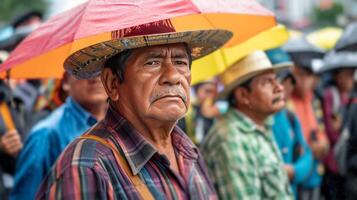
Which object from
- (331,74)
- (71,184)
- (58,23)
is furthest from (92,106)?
(331,74)

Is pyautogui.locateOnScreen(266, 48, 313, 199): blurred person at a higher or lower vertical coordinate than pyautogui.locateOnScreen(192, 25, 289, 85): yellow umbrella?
lower

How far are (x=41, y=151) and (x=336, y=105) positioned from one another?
12.8ft

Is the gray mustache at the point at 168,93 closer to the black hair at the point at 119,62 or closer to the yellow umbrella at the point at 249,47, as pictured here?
the black hair at the point at 119,62

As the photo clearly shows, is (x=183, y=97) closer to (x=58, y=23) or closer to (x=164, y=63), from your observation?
(x=164, y=63)

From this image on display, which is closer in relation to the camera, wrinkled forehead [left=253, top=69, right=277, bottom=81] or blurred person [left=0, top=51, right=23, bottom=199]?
wrinkled forehead [left=253, top=69, right=277, bottom=81]

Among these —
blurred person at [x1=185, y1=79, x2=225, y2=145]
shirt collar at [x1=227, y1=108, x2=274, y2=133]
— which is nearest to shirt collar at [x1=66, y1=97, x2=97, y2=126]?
shirt collar at [x1=227, y1=108, x2=274, y2=133]

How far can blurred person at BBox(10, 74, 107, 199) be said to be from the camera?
12.1ft

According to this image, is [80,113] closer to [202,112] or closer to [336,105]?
[336,105]

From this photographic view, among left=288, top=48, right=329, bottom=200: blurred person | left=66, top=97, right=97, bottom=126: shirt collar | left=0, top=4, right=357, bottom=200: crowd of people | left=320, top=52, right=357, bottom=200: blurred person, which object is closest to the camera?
left=0, top=4, right=357, bottom=200: crowd of people

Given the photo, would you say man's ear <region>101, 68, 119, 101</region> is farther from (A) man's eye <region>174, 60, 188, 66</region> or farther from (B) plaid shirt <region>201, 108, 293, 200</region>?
(B) plaid shirt <region>201, 108, 293, 200</region>

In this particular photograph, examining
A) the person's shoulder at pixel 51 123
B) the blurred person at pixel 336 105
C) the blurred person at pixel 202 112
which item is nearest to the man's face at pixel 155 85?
the person's shoulder at pixel 51 123

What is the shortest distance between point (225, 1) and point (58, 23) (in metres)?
0.74

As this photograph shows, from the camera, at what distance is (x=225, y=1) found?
296 cm

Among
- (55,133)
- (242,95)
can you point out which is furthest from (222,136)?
(55,133)
